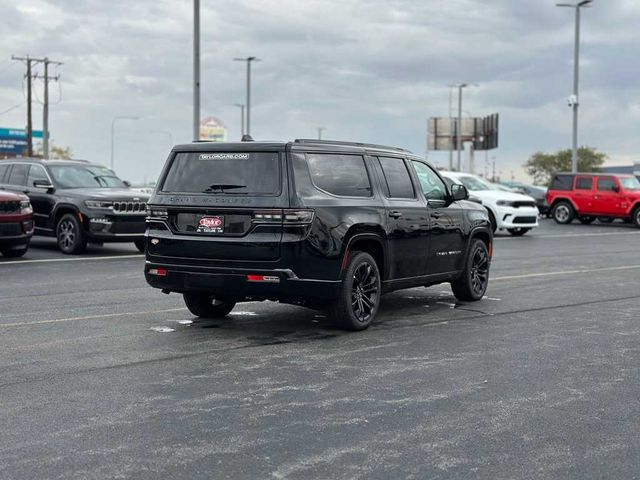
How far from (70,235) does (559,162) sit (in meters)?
115

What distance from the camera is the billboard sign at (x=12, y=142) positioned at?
119812mm

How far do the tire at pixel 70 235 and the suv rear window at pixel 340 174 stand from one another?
9467 mm

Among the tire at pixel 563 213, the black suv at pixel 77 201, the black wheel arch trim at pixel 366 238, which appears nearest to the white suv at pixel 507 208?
the tire at pixel 563 213

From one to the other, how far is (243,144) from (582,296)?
18.6ft

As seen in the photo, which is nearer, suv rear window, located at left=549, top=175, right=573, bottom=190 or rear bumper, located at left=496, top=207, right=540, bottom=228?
rear bumper, located at left=496, top=207, right=540, bottom=228

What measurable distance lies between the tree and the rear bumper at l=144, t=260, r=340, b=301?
115 meters

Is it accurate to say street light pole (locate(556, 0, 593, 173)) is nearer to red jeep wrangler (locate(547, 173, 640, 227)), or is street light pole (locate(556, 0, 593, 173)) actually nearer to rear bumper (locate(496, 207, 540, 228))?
red jeep wrangler (locate(547, 173, 640, 227))

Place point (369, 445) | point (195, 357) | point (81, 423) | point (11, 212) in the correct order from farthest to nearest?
point (11, 212), point (195, 357), point (81, 423), point (369, 445)

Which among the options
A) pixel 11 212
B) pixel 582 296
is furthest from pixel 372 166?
pixel 11 212

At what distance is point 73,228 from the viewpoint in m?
17.5

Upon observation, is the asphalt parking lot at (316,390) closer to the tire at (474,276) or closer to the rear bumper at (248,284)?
the tire at (474,276)

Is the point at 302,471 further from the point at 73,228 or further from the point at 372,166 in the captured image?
the point at 73,228

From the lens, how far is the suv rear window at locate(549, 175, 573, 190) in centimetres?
3484

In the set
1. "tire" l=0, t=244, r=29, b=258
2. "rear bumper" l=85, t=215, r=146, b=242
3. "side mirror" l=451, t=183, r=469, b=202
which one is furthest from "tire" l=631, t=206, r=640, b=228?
"side mirror" l=451, t=183, r=469, b=202
